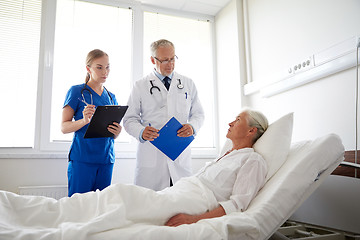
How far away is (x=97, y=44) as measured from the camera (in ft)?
10.1

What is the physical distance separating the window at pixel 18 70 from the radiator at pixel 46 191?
0.44 m

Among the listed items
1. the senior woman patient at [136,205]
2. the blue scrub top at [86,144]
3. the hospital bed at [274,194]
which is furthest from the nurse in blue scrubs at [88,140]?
the hospital bed at [274,194]

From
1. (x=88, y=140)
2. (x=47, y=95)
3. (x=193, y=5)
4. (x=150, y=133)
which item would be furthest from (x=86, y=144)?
(x=193, y=5)

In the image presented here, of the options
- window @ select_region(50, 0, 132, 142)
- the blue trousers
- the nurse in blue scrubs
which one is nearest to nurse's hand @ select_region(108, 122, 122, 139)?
the nurse in blue scrubs

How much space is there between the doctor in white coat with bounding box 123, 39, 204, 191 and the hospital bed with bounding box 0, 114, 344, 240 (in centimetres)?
67

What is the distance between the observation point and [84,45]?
303 centimetres

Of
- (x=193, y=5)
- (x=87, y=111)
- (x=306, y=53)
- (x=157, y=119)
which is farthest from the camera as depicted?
(x=193, y=5)

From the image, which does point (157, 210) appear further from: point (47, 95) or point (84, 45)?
point (84, 45)

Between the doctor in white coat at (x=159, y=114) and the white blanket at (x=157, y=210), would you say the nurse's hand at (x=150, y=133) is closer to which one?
the doctor in white coat at (x=159, y=114)

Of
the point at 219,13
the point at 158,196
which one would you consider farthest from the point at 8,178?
the point at 219,13

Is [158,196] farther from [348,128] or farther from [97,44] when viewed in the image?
[97,44]

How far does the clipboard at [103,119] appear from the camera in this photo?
1.64 m

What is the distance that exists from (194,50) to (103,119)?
2167 mm

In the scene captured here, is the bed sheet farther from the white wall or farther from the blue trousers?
the blue trousers
